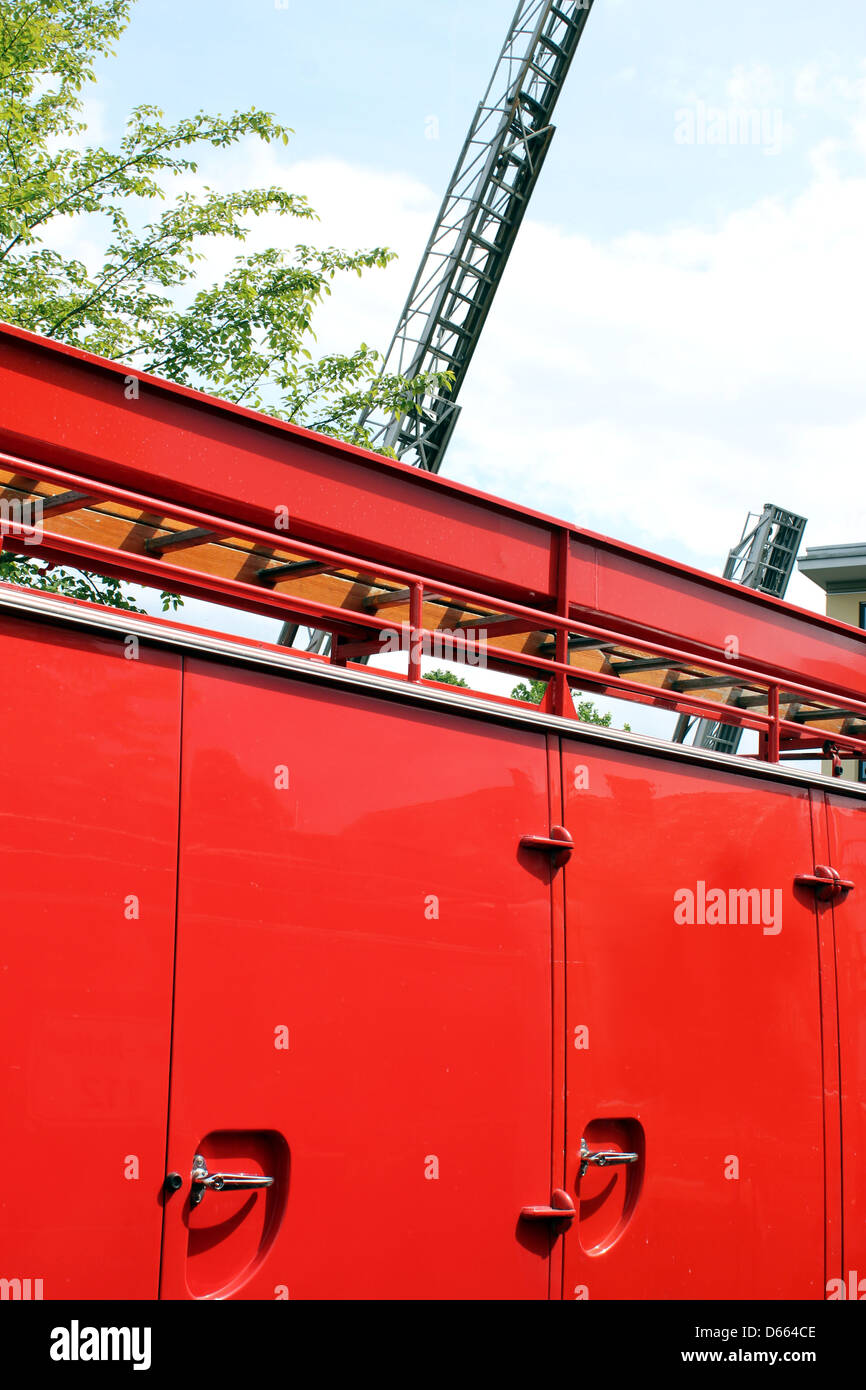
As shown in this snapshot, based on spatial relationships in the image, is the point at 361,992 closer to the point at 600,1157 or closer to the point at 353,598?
the point at 600,1157

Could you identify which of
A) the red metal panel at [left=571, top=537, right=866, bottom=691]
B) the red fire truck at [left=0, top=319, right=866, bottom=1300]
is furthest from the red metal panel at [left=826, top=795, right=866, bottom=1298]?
the red metal panel at [left=571, top=537, right=866, bottom=691]

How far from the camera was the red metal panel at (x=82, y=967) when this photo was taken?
3170mm

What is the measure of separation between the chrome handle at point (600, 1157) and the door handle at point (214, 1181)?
135 centimetres

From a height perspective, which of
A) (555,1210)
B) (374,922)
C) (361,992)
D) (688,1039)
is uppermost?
(374,922)

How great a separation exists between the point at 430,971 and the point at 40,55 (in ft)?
37.3

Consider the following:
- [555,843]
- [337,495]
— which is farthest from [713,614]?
[337,495]

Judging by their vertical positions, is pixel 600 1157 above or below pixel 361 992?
below

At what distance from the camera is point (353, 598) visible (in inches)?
231

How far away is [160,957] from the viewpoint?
3438mm

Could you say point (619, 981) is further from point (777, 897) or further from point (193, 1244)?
point (193, 1244)

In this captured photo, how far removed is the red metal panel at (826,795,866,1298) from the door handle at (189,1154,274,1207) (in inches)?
118

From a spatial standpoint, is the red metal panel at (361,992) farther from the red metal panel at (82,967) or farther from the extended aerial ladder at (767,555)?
the extended aerial ladder at (767,555)

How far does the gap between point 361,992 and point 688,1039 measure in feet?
5.20

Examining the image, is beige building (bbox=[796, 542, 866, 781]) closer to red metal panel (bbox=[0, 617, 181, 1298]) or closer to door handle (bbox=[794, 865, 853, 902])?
door handle (bbox=[794, 865, 853, 902])
